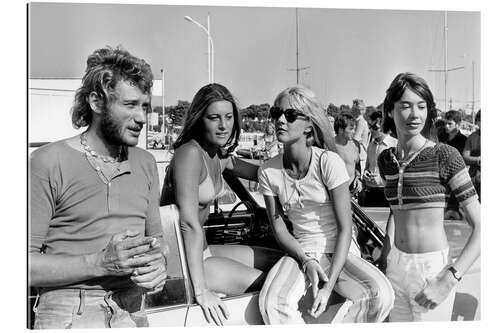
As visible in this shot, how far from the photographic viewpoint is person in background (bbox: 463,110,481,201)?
14.3 ft

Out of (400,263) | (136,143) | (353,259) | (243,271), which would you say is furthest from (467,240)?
(136,143)

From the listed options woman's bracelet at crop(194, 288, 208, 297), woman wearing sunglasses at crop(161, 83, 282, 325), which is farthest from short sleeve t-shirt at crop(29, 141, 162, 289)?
woman's bracelet at crop(194, 288, 208, 297)

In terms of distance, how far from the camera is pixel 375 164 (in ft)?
14.2

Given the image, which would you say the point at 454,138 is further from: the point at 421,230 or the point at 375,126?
the point at 421,230

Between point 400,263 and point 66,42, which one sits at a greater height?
point 66,42

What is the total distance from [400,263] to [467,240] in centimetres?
43

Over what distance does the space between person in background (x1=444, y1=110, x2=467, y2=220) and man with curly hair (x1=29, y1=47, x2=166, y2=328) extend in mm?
1706

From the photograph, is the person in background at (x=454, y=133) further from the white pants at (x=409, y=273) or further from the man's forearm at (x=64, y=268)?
the man's forearm at (x=64, y=268)

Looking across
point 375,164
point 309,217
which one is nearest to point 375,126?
point 375,164

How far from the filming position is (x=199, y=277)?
3850mm

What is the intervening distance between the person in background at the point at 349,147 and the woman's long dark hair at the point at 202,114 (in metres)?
0.61

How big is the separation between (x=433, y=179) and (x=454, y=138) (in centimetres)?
32

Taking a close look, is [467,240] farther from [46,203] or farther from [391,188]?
[46,203]

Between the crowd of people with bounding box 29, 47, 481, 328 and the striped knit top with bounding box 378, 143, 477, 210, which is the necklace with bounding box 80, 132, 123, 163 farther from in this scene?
the striped knit top with bounding box 378, 143, 477, 210
